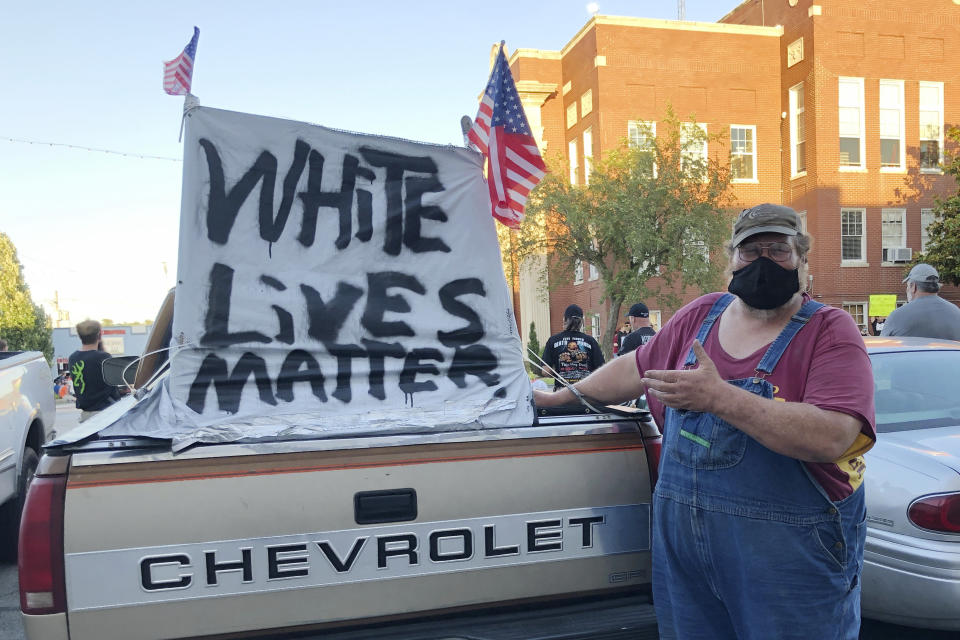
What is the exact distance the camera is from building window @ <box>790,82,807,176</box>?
26.9 m

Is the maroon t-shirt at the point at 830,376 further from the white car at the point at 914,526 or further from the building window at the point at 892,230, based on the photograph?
the building window at the point at 892,230

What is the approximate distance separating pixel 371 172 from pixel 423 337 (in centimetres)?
71

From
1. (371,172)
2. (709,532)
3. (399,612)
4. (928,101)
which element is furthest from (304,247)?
(928,101)

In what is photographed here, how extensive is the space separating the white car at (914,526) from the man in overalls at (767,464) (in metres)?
1.37

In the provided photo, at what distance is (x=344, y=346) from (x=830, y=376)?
5.55 feet

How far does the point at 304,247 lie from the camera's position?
285 cm

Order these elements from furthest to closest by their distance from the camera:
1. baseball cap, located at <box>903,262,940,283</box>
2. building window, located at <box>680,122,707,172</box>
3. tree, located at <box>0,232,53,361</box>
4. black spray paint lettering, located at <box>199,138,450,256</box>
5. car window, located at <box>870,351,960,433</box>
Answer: tree, located at <box>0,232,53,361</box> < building window, located at <box>680,122,707,172</box> < baseball cap, located at <box>903,262,940,283</box> < car window, located at <box>870,351,960,433</box> < black spray paint lettering, located at <box>199,138,450,256</box>

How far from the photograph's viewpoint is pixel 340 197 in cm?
293

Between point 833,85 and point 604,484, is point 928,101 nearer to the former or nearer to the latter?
point 833,85

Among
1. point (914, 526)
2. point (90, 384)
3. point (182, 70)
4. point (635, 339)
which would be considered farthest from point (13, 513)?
point (635, 339)

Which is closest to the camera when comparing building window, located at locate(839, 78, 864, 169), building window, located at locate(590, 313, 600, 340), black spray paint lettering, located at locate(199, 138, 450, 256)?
black spray paint lettering, located at locate(199, 138, 450, 256)

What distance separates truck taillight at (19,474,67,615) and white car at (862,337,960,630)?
3.35 meters

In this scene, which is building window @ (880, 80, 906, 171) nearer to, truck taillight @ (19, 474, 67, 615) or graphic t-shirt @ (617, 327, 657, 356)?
graphic t-shirt @ (617, 327, 657, 356)

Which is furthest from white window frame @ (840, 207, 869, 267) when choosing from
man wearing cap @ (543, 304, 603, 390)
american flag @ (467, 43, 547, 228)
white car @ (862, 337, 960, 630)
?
american flag @ (467, 43, 547, 228)
